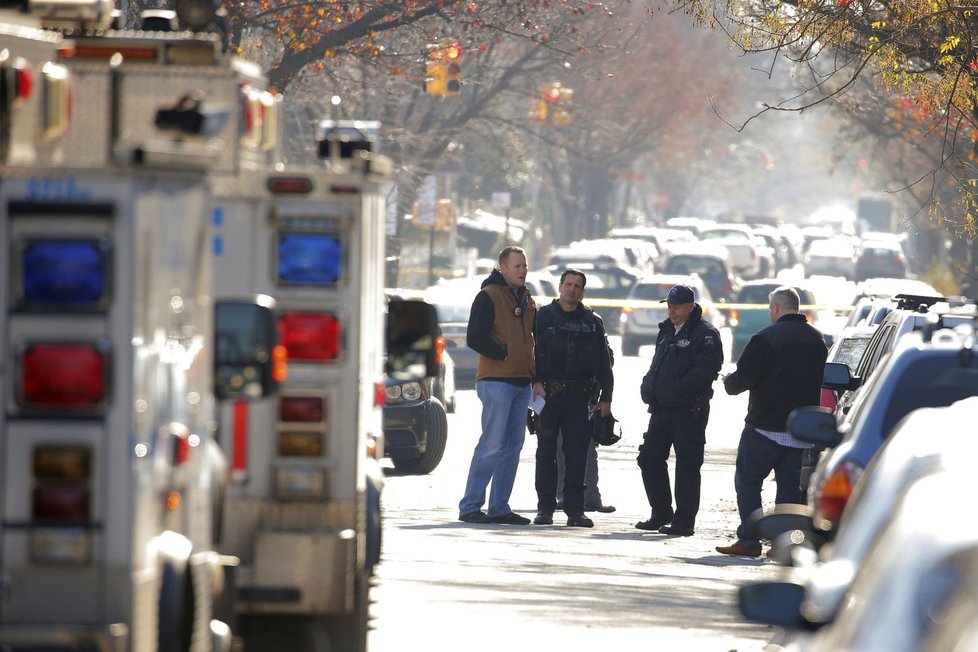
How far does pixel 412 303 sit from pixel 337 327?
1.42 m

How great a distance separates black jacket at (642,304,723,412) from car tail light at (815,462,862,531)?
222 inches

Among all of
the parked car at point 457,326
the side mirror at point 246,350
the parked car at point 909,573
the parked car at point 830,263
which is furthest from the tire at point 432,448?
the parked car at point 830,263

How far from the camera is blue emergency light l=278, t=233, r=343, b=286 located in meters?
7.90

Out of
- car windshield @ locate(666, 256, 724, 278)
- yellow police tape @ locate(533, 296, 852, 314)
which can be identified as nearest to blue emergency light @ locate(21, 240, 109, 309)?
yellow police tape @ locate(533, 296, 852, 314)

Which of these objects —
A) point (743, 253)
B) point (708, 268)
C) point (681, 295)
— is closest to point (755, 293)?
point (708, 268)

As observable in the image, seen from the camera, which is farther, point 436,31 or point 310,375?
point 436,31

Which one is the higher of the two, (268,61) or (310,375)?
(268,61)

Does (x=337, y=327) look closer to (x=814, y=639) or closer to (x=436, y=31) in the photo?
(x=814, y=639)

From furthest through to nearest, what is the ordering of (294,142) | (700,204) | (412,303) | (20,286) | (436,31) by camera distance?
(700,204) < (294,142) < (436,31) < (412,303) < (20,286)

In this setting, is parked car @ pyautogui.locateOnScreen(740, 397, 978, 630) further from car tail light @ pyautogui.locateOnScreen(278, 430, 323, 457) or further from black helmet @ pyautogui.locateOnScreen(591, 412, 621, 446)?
black helmet @ pyautogui.locateOnScreen(591, 412, 621, 446)

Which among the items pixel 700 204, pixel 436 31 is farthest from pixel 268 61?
pixel 700 204

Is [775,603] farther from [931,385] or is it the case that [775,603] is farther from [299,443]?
[931,385]

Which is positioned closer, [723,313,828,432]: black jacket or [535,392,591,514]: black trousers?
[723,313,828,432]: black jacket

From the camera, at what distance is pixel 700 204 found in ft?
493
